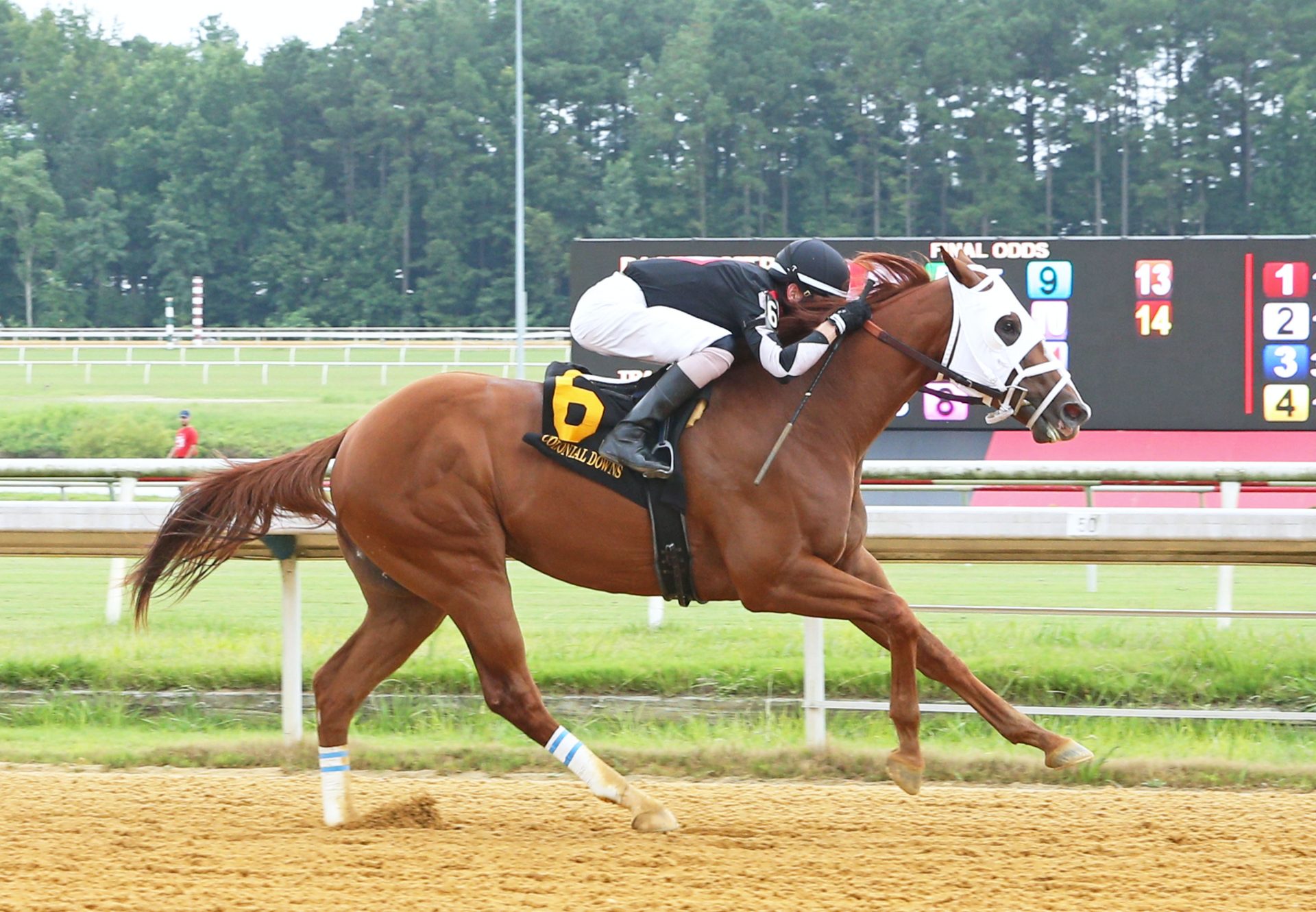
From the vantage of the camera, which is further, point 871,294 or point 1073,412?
point 871,294

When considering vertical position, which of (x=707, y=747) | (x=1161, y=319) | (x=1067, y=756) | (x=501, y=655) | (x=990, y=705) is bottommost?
(x=707, y=747)

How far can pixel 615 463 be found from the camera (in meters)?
4.34

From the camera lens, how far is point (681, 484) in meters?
4.31

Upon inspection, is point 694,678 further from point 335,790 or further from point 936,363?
point 936,363

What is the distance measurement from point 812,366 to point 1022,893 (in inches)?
62.2

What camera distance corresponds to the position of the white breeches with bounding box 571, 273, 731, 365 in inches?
173

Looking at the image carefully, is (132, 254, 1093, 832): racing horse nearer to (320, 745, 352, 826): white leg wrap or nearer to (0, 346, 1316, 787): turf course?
(320, 745, 352, 826): white leg wrap

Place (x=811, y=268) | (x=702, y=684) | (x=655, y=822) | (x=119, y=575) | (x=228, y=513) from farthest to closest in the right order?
(x=119, y=575) → (x=702, y=684) → (x=228, y=513) → (x=811, y=268) → (x=655, y=822)

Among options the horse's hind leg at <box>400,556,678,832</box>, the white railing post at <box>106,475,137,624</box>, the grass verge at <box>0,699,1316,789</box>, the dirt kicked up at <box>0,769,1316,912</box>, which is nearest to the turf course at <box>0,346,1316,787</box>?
the grass verge at <box>0,699,1316,789</box>

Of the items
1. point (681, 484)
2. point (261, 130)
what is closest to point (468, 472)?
point (681, 484)

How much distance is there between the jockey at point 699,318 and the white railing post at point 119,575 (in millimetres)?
3181

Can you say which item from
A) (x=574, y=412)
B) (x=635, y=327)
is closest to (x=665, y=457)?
(x=574, y=412)

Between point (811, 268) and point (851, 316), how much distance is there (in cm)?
19

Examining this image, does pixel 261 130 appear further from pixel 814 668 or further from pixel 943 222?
pixel 814 668
